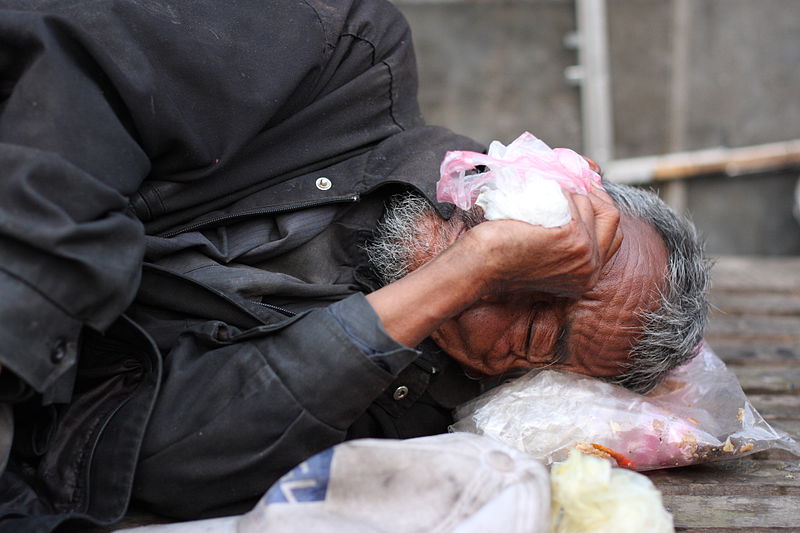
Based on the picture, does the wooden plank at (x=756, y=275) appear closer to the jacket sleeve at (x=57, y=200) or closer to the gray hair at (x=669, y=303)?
the gray hair at (x=669, y=303)

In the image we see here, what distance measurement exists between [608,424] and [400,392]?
54 centimetres

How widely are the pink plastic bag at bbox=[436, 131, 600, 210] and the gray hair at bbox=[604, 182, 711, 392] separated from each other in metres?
0.19

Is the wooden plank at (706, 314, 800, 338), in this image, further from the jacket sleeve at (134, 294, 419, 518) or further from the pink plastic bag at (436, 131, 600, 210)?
the jacket sleeve at (134, 294, 419, 518)

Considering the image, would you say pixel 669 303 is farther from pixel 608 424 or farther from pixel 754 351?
pixel 754 351

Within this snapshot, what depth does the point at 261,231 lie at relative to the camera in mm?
2260

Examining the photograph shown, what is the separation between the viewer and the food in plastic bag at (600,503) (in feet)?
5.02

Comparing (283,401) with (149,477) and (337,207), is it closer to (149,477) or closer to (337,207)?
(149,477)

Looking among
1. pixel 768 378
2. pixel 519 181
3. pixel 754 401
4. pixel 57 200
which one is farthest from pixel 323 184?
pixel 768 378

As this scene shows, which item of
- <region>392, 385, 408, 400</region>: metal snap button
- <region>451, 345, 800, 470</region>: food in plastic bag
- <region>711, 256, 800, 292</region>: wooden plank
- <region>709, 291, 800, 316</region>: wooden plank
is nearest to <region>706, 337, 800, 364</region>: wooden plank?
<region>709, 291, 800, 316</region>: wooden plank

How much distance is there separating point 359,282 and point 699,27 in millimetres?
4122

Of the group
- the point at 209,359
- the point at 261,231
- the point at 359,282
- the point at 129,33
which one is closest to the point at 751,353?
the point at 359,282

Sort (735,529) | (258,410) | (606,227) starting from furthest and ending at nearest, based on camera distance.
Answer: (606,227) < (735,529) < (258,410)

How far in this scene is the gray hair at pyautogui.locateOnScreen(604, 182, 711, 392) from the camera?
219 centimetres

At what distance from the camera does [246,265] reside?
223cm
